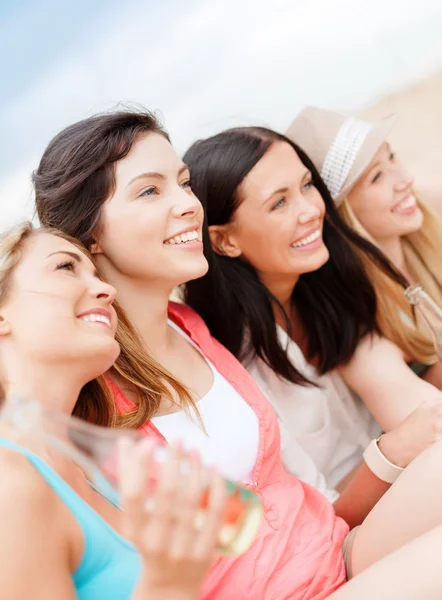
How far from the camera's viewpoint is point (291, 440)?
1482 mm

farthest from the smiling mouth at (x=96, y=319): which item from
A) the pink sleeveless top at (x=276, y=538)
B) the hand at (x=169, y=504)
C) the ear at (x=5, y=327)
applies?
the hand at (x=169, y=504)

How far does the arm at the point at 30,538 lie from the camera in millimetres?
721

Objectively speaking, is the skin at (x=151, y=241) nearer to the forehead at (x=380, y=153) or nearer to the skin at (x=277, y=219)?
the skin at (x=277, y=219)

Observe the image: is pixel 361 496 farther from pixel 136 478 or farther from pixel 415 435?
pixel 136 478

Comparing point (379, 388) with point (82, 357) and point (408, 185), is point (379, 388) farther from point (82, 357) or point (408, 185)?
→ point (82, 357)

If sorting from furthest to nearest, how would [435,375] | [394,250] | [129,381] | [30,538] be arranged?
[394,250] < [435,375] < [129,381] < [30,538]

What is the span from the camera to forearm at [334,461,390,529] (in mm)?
1373

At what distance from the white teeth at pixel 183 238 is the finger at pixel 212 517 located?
677 millimetres

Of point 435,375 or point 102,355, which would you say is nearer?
point 102,355

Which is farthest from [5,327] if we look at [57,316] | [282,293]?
[282,293]

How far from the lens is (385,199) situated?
184cm

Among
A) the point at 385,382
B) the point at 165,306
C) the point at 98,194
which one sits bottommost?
the point at 385,382

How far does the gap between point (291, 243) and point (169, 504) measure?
3.30ft

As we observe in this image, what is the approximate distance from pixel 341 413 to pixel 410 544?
767 mm
